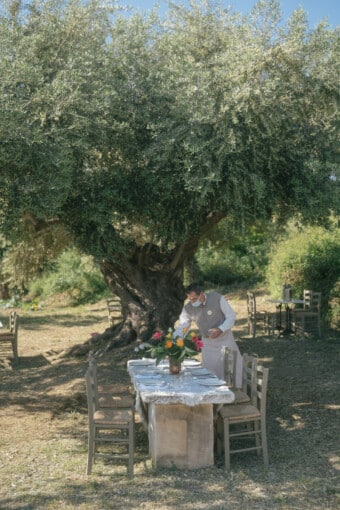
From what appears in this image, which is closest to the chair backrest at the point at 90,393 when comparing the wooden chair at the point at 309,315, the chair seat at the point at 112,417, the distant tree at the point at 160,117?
the chair seat at the point at 112,417

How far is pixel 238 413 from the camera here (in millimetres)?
6566

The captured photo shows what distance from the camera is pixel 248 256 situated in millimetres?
26391

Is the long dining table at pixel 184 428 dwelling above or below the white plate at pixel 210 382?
below

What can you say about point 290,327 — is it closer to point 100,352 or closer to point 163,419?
point 100,352

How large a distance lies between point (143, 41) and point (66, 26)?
49.5 inches

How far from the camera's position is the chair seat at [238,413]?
6527 mm

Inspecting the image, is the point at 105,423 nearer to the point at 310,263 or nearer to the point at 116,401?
the point at 116,401

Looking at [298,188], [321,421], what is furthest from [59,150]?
[321,421]

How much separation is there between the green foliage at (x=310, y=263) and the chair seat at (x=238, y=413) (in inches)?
387

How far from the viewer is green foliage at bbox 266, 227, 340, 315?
662 inches

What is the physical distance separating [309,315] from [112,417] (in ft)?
31.3

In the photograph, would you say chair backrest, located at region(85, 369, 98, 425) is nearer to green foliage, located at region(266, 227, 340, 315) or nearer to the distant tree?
the distant tree

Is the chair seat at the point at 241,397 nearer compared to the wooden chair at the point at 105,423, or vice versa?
the wooden chair at the point at 105,423

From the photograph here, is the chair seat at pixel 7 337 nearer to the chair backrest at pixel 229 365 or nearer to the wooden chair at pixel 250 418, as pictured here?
the chair backrest at pixel 229 365
